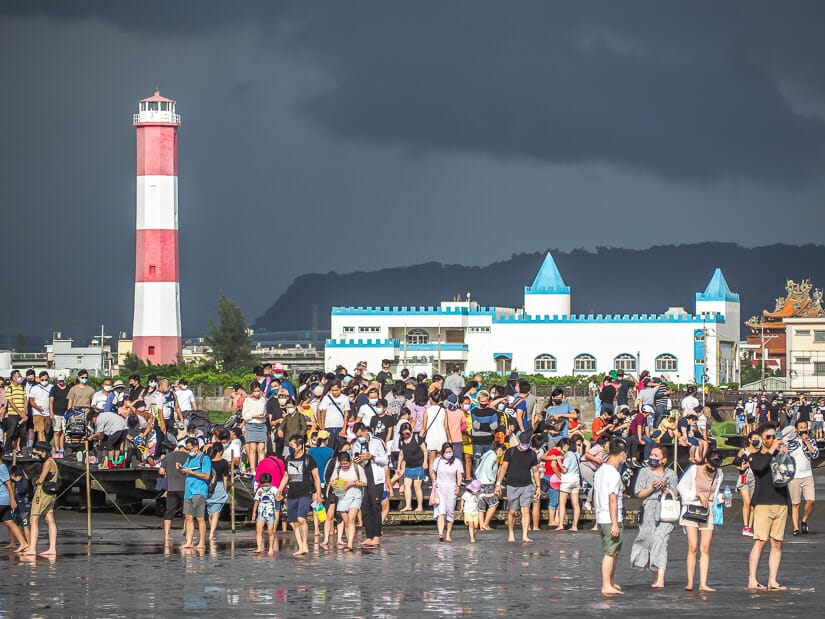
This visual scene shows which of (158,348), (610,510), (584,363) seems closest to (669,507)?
(610,510)

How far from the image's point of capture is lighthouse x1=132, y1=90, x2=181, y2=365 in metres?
77.6

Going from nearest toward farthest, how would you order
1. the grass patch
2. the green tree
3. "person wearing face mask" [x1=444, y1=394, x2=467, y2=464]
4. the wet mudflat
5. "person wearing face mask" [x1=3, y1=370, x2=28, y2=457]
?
the wet mudflat → "person wearing face mask" [x1=444, y1=394, x2=467, y2=464] → "person wearing face mask" [x1=3, y1=370, x2=28, y2=457] → the grass patch → the green tree

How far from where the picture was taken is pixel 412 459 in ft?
75.4

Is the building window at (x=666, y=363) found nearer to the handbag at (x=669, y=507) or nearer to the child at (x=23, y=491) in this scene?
the child at (x=23, y=491)

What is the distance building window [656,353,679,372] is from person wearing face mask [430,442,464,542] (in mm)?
66920

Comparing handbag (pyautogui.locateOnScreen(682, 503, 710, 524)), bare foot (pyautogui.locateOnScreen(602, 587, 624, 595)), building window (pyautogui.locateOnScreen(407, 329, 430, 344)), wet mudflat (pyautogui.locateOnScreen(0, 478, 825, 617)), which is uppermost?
building window (pyautogui.locateOnScreen(407, 329, 430, 344))

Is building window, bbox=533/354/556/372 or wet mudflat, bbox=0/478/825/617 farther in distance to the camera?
building window, bbox=533/354/556/372

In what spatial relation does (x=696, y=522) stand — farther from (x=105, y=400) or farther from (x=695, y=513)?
(x=105, y=400)

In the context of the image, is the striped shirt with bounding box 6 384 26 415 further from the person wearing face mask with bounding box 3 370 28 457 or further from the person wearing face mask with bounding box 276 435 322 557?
the person wearing face mask with bounding box 276 435 322 557

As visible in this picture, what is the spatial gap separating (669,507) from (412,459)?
767 cm

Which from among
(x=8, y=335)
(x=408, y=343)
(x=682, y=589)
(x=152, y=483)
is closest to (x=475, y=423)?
(x=152, y=483)

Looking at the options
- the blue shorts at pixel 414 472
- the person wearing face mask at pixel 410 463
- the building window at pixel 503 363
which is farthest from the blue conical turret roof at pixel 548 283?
the blue shorts at pixel 414 472

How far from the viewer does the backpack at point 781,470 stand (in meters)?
16.0

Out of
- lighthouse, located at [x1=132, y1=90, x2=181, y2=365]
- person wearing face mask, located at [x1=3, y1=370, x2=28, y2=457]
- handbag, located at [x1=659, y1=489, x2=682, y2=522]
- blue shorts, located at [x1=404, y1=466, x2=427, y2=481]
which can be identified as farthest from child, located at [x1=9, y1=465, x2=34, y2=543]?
lighthouse, located at [x1=132, y1=90, x2=181, y2=365]
